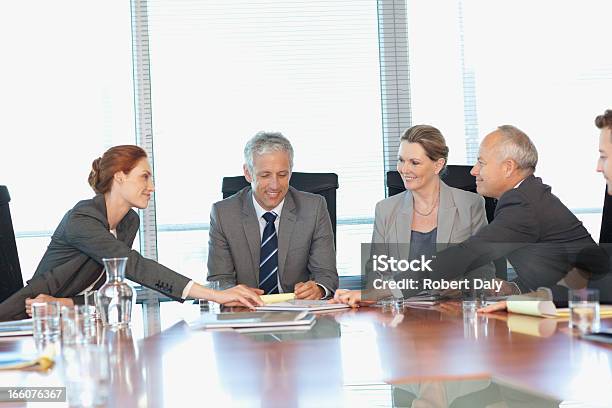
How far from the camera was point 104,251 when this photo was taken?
3.64 m

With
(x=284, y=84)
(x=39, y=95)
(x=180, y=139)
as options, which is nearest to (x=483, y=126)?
(x=284, y=84)

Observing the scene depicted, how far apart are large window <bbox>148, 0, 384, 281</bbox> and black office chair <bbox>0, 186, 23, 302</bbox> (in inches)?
57.7

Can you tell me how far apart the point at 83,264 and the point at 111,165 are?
481 mm

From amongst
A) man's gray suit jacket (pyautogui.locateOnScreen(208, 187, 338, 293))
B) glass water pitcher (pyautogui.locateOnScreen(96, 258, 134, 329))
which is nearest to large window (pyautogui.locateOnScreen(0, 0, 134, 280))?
man's gray suit jacket (pyautogui.locateOnScreen(208, 187, 338, 293))

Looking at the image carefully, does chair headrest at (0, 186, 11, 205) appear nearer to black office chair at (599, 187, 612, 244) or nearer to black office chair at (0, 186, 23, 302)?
black office chair at (0, 186, 23, 302)

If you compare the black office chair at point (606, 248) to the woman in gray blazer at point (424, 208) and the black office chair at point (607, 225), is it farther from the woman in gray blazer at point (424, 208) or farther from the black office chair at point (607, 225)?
the woman in gray blazer at point (424, 208)

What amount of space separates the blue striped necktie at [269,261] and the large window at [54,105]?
1541mm

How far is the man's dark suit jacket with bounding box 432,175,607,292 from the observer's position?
3662mm

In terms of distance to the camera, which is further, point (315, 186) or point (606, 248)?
point (315, 186)

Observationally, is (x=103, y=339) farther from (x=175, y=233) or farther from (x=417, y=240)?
(x=175, y=233)

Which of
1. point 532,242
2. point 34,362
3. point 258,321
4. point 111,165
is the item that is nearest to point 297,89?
point 111,165

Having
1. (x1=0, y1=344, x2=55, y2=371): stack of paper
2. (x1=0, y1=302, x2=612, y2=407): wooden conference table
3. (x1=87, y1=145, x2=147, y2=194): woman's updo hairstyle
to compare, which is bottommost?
(x1=0, y1=302, x2=612, y2=407): wooden conference table

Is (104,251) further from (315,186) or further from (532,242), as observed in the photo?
(532,242)

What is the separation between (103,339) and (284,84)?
10.5ft
